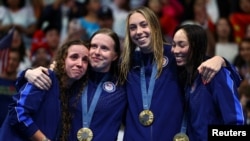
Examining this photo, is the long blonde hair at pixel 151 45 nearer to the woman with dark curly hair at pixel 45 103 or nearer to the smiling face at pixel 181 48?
the smiling face at pixel 181 48

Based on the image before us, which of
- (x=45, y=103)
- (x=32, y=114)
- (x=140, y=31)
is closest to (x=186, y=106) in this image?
(x=140, y=31)

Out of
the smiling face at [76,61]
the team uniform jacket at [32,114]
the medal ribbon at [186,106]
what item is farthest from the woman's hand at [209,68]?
the team uniform jacket at [32,114]

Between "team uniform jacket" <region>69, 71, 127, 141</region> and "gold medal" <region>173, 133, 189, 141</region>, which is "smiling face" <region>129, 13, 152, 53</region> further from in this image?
"gold medal" <region>173, 133, 189, 141</region>

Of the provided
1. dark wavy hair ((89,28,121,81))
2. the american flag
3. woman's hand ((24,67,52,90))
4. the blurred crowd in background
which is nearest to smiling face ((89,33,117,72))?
dark wavy hair ((89,28,121,81))

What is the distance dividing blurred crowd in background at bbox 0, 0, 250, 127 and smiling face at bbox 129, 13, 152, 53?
9.72ft

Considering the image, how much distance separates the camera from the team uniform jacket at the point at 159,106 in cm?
583

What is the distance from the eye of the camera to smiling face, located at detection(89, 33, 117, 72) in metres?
6.09

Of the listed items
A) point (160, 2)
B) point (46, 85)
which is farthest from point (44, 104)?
point (160, 2)

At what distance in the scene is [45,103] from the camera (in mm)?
5785

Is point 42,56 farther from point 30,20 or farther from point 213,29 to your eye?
point 213,29

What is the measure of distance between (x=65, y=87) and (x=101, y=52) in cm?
43

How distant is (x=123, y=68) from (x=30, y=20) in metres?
5.04

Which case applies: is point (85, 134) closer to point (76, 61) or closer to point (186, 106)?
point (76, 61)

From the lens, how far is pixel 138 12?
6.10 m
